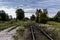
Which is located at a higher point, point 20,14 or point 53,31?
point 53,31

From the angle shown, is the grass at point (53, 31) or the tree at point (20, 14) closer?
the grass at point (53, 31)

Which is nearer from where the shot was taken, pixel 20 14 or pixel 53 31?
pixel 53 31

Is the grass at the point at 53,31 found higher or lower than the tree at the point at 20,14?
higher

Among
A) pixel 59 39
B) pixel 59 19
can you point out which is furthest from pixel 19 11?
pixel 59 39

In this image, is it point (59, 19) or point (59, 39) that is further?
point (59, 19)

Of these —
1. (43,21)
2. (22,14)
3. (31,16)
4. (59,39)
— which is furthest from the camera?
(22,14)

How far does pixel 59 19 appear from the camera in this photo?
82562 mm

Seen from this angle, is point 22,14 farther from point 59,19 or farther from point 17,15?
point 59,19

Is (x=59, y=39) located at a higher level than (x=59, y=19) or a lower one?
higher

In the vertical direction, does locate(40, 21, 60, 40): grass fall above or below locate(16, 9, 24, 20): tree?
above

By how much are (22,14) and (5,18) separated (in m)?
11.8

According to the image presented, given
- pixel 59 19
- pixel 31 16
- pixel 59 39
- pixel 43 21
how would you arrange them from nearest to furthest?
pixel 59 39, pixel 43 21, pixel 59 19, pixel 31 16

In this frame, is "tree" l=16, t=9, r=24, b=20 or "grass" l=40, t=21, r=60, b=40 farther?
"tree" l=16, t=9, r=24, b=20

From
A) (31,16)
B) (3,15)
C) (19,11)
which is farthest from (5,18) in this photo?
(31,16)
